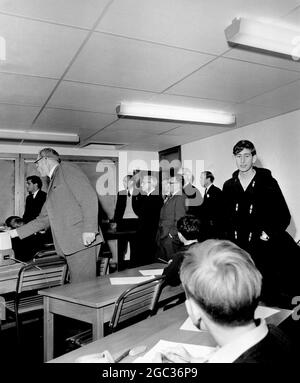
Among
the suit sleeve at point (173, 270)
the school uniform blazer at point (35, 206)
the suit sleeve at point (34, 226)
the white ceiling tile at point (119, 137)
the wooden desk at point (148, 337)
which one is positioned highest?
the white ceiling tile at point (119, 137)

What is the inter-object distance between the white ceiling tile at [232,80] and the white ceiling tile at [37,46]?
3.78ft

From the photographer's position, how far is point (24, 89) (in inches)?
135

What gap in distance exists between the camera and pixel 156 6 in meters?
2.01

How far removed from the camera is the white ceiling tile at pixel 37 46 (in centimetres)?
222

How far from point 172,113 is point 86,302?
114 inches

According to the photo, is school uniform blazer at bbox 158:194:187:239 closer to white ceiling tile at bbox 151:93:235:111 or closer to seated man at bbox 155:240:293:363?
white ceiling tile at bbox 151:93:235:111

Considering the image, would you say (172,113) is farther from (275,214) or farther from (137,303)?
(137,303)

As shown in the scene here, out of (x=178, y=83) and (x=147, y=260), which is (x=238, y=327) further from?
(x=147, y=260)

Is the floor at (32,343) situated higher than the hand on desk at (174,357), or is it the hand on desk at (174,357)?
the hand on desk at (174,357)

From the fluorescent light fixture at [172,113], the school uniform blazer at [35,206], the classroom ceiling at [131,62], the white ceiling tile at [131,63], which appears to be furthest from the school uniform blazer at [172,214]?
the school uniform blazer at [35,206]

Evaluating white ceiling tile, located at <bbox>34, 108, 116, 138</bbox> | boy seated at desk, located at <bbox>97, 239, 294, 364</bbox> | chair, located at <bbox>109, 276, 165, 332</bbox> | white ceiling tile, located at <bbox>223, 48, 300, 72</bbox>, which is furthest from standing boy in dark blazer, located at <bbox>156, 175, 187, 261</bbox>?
boy seated at desk, located at <bbox>97, 239, 294, 364</bbox>

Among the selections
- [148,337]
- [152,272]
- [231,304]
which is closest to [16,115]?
[152,272]

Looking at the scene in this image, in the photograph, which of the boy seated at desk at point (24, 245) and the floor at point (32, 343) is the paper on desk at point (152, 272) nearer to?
the floor at point (32, 343)
